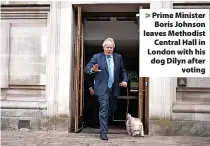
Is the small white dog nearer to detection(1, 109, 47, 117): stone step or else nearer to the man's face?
the man's face

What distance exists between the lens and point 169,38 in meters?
6.49

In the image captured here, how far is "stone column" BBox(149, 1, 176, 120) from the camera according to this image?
7.35 m

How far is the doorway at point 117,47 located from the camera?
7.82 metres

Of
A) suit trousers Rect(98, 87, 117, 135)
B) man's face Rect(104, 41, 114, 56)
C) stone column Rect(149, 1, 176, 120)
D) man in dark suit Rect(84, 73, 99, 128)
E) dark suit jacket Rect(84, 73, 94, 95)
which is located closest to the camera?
suit trousers Rect(98, 87, 117, 135)

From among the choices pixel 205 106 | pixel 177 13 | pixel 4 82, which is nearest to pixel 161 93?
pixel 205 106

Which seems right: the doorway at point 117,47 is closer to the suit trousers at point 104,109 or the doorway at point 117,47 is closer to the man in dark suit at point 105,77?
the man in dark suit at point 105,77

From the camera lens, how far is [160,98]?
7.36 meters

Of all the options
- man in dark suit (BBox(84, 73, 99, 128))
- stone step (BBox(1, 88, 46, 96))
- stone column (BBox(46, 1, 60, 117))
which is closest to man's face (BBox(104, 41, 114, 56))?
stone column (BBox(46, 1, 60, 117))

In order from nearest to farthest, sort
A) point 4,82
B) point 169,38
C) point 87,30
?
point 169,38, point 4,82, point 87,30

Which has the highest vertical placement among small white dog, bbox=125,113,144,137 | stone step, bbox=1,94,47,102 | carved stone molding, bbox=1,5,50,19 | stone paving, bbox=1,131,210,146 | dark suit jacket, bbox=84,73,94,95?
carved stone molding, bbox=1,5,50,19

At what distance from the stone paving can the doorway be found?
65cm

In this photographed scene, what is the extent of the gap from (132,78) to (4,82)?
3.70 meters

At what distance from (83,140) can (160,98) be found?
1.82 meters

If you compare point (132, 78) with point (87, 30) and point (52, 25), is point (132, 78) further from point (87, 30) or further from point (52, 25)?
point (52, 25)
